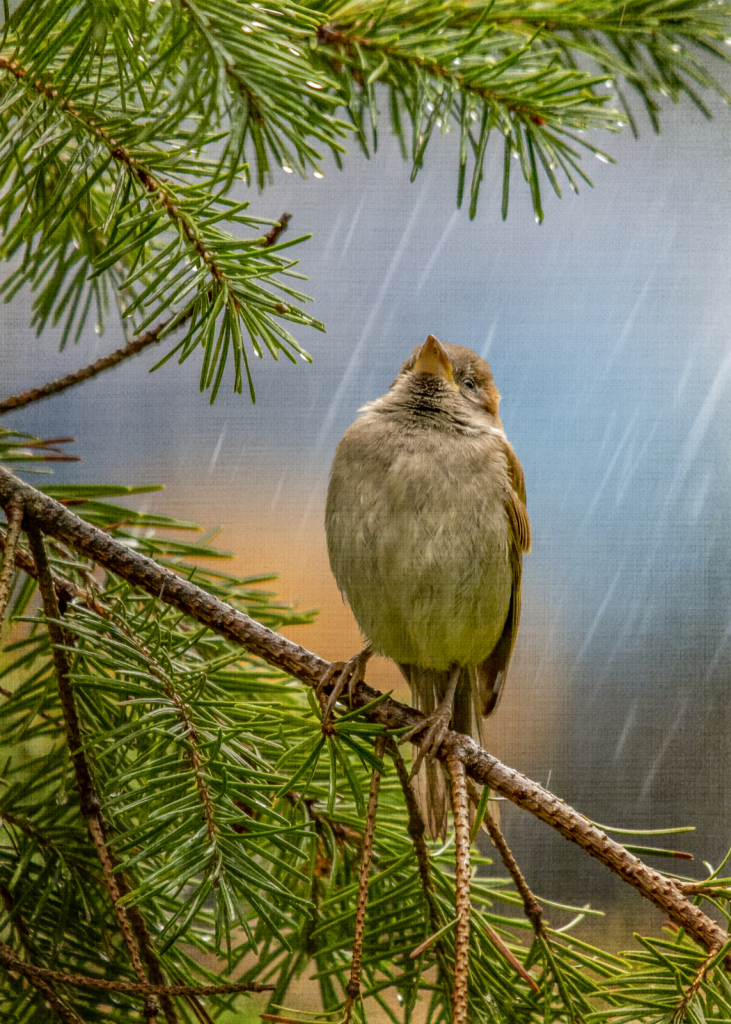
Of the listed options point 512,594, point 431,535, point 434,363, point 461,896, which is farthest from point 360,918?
point 434,363

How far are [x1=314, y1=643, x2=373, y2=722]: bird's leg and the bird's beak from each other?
0.32m

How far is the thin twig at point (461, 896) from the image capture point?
419mm

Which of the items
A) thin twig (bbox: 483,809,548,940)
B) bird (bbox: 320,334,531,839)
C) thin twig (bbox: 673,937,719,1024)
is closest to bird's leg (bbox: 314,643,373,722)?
bird (bbox: 320,334,531,839)

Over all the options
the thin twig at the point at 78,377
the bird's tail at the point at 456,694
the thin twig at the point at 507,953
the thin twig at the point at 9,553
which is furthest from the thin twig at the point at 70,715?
the bird's tail at the point at 456,694

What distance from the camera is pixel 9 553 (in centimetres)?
52

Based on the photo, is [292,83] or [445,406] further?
[445,406]

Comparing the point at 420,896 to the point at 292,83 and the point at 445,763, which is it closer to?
the point at 445,763

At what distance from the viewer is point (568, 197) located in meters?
0.97

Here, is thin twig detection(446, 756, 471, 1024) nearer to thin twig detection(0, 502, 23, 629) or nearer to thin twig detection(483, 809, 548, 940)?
thin twig detection(483, 809, 548, 940)

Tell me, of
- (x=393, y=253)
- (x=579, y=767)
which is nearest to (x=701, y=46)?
(x=393, y=253)

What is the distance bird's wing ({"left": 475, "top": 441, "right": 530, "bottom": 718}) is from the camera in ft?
3.04

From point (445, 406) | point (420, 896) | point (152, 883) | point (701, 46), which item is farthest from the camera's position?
point (445, 406)

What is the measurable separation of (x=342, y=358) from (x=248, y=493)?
17 cm

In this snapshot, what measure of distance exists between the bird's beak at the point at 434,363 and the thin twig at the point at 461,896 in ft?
1.62
